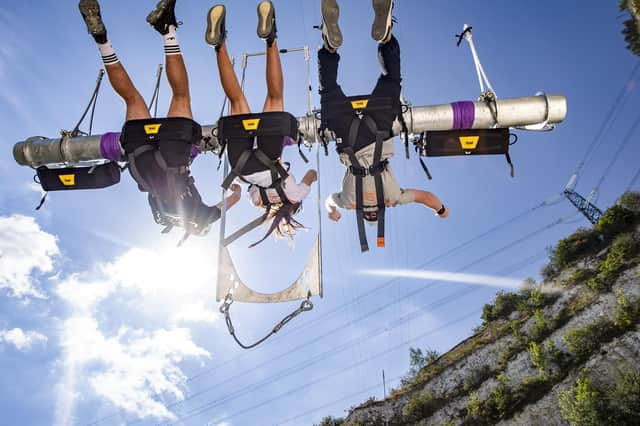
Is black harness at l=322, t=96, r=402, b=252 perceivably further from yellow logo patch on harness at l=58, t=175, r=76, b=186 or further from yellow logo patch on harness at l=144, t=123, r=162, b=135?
yellow logo patch on harness at l=58, t=175, r=76, b=186

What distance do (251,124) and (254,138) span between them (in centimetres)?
20

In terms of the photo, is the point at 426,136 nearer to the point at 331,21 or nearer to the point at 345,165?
the point at 345,165

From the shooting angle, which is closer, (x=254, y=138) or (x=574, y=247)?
(x=254, y=138)

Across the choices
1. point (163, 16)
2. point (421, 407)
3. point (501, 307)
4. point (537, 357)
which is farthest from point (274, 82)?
point (501, 307)

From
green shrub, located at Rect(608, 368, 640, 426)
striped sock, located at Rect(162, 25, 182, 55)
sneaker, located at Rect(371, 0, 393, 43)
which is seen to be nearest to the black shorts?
striped sock, located at Rect(162, 25, 182, 55)

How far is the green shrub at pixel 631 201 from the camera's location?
2297cm

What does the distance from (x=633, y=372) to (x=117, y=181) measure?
19.2m

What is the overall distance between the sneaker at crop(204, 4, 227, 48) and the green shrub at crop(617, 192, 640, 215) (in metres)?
27.8

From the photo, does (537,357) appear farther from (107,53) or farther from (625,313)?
(107,53)

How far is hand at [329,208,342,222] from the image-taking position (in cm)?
634

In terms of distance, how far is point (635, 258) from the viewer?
754 inches

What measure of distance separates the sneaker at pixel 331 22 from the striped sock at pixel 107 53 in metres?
2.82

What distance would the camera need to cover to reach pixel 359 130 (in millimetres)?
4906

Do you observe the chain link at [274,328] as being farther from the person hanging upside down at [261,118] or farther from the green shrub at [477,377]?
the green shrub at [477,377]
